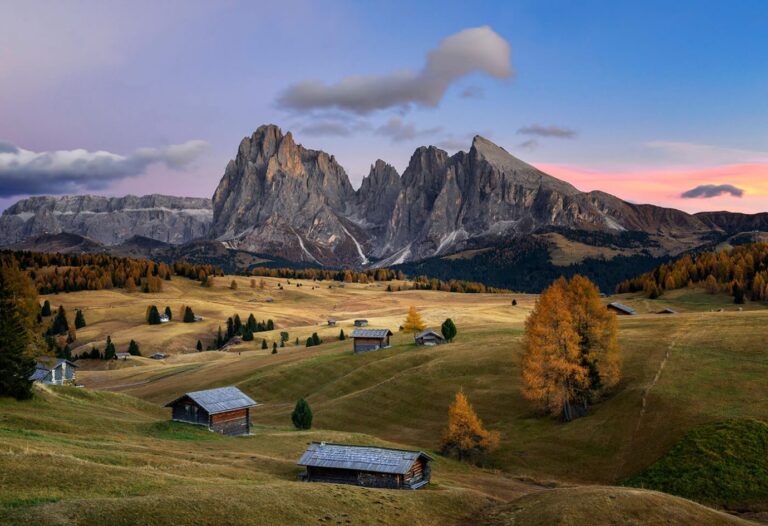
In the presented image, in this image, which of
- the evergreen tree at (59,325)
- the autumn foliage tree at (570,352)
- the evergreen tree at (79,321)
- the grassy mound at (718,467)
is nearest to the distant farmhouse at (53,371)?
the autumn foliage tree at (570,352)

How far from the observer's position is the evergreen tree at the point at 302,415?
66.6 metres

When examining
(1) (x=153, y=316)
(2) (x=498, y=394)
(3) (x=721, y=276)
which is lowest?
(2) (x=498, y=394)

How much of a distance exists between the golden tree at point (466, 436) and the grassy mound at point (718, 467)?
1436 cm

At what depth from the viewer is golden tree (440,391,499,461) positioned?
5866 centimetres

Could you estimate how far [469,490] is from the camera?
45625 mm

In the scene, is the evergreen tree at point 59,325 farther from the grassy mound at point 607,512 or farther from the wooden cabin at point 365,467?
the grassy mound at point 607,512

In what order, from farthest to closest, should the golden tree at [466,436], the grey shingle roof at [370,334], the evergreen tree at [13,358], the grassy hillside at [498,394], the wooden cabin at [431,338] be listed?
the grey shingle roof at [370,334] → the wooden cabin at [431,338] → the golden tree at [466,436] → the evergreen tree at [13,358] → the grassy hillside at [498,394]

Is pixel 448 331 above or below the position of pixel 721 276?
below

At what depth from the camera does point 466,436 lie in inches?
2312

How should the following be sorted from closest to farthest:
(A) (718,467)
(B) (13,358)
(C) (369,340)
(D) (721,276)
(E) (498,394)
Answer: (A) (718,467)
(B) (13,358)
(E) (498,394)
(C) (369,340)
(D) (721,276)

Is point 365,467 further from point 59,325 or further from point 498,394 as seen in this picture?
point 59,325

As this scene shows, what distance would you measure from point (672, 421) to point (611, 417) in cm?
673

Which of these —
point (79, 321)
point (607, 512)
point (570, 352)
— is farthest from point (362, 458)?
point (79, 321)

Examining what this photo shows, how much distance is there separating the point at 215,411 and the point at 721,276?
140 meters
